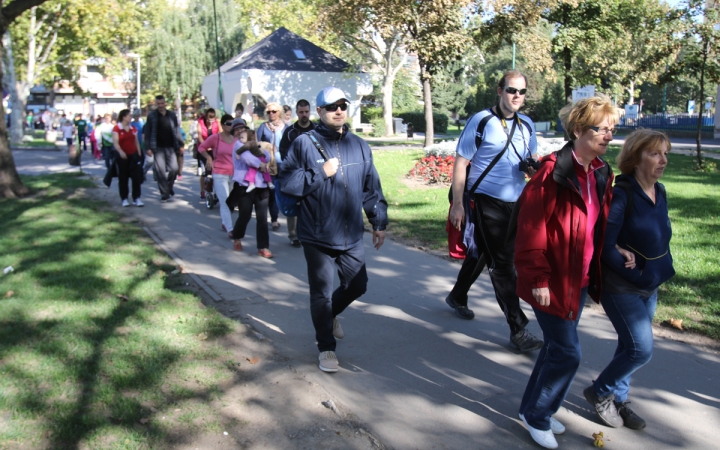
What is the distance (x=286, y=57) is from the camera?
48.4 m

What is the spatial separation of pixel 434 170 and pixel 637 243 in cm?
1130

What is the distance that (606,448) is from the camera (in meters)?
3.65

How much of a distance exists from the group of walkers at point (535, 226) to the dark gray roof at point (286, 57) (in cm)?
4119

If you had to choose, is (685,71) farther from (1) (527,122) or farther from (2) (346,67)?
(2) (346,67)

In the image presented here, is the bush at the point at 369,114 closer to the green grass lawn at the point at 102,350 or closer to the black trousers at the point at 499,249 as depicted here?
the green grass lawn at the point at 102,350

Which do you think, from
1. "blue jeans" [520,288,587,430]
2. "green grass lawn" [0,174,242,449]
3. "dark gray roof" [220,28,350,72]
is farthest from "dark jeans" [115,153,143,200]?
"dark gray roof" [220,28,350,72]

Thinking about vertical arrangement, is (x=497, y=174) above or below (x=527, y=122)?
below

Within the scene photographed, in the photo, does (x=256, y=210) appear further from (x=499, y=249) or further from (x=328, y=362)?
(x=499, y=249)

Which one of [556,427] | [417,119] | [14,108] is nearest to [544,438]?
[556,427]

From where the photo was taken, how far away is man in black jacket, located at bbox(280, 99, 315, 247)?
20.5 ft

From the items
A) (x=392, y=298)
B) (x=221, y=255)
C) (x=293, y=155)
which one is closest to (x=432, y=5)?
(x=221, y=255)

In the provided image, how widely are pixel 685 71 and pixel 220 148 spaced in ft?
42.9

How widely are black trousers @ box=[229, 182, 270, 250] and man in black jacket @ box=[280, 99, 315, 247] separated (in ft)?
1.29

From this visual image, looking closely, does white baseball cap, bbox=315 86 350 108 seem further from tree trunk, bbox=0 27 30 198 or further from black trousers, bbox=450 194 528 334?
tree trunk, bbox=0 27 30 198
